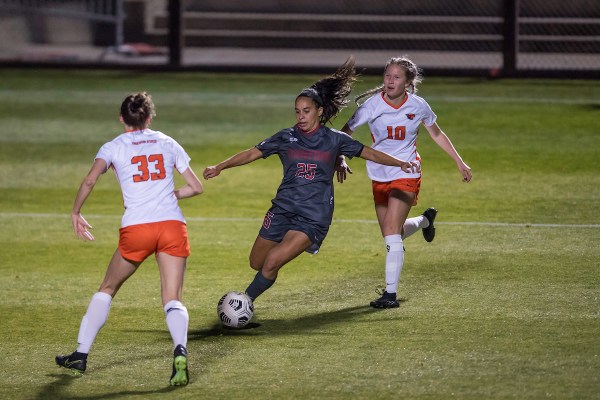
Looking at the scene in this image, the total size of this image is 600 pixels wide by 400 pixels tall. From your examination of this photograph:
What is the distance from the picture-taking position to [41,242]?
11.2m

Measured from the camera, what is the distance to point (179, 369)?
22.0 ft

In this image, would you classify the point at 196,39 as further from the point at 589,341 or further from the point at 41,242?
the point at 589,341

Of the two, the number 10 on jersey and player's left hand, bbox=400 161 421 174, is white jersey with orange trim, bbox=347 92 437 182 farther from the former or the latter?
player's left hand, bbox=400 161 421 174

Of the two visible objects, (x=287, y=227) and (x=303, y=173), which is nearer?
(x=303, y=173)

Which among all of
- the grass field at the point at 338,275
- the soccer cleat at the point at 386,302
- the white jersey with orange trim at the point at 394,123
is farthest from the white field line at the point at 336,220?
the soccer cleat at the point at 386,302

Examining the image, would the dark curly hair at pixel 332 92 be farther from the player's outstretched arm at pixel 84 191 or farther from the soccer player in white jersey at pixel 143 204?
the player's outstretched arm at pixel 84 191

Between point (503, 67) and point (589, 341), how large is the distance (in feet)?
47.1

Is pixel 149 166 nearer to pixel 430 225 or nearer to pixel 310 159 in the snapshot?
pixel 310 159

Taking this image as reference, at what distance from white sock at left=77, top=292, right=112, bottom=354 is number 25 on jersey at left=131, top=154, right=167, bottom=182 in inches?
30.6

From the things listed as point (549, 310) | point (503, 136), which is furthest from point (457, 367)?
point (503, 136)

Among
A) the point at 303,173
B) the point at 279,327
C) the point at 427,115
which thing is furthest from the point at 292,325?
the point at 427,115

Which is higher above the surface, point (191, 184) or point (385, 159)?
point (385, 159)

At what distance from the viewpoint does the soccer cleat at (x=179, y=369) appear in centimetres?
669

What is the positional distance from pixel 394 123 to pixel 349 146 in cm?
95
